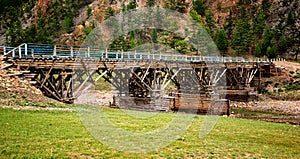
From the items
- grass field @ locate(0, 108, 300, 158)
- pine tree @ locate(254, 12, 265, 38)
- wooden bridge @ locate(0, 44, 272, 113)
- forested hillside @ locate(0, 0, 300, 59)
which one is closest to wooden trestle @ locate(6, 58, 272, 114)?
wooden bridge @ locate(0, 44, 272, 113)

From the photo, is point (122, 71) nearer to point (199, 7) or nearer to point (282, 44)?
point (282, 44)

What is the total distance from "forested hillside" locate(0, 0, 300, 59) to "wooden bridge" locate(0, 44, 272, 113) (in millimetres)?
32885

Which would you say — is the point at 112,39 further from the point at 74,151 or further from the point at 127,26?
the point at 74,151

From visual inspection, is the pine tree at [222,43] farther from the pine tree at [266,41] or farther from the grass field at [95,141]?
the grass field at [95,141]

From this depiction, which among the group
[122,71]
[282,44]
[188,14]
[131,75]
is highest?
[188,14]

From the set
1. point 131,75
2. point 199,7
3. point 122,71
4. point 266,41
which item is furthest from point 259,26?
point 122,71

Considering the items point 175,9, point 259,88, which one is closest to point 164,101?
point 259,88

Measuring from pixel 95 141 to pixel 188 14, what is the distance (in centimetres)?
12087

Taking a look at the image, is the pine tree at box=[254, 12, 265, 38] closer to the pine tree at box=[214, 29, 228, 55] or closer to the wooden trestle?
the pine tree at box=[214, 29, 228, 55]

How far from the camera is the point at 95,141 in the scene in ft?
45.4

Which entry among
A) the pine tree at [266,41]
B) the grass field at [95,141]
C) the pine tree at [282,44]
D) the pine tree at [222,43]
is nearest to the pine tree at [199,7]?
the pine tree at [222,43]

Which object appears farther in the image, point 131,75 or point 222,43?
point 222,43

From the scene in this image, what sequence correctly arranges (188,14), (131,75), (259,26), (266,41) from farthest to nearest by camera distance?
(188,14) < (259,26) < (266,41) < (131,75)

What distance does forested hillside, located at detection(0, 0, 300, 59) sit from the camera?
96.1 metres
